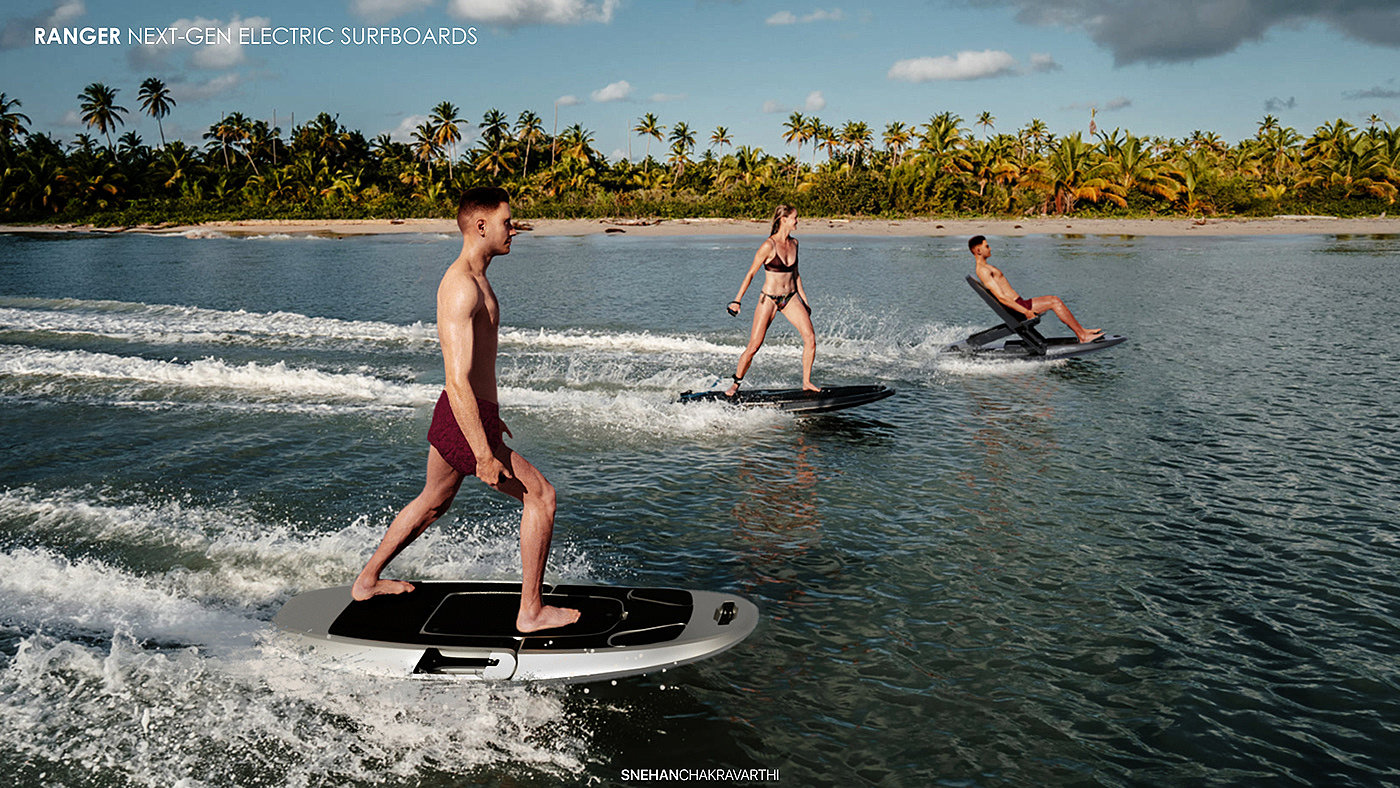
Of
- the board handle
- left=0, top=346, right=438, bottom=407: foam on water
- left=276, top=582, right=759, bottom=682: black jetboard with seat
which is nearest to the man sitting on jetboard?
left=0, top=346, right=438, bottom=407: foam on water

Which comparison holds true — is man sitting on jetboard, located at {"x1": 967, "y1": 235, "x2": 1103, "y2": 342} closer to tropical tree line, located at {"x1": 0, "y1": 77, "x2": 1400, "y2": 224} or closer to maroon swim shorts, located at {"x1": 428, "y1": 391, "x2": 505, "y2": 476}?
maroon swim shorts, located at {"x1": 428, "y1": 391, "x2": 505, "y2": 476}

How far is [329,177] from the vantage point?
296 feet

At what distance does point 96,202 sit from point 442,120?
111ft

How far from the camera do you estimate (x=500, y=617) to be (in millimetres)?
5266

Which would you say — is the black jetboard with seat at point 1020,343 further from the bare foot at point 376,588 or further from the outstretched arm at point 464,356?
the outstretched arm at point 464,356

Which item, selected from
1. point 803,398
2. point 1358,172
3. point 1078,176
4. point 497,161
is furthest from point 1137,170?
point 803,398

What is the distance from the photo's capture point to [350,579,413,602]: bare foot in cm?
542

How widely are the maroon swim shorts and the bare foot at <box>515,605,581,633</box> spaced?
0.91m

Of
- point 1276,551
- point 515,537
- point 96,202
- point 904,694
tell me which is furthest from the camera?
point 96,202

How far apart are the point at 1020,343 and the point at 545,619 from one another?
12.9 meters

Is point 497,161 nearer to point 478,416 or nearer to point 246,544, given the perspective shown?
point 246,544

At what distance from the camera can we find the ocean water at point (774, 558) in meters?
4.58

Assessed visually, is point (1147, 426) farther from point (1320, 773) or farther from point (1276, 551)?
point (1320, 773)

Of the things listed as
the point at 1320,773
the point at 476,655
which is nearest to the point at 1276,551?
the point at 1320,773
